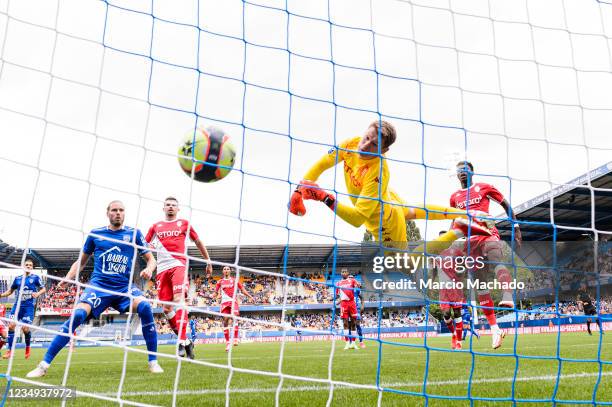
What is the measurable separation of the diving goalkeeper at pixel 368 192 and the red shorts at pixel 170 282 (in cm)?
321

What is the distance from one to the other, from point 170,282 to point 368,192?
12.5ft

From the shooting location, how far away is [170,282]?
7211mm

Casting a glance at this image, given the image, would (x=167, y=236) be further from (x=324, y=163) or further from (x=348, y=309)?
(x=348, y=309)

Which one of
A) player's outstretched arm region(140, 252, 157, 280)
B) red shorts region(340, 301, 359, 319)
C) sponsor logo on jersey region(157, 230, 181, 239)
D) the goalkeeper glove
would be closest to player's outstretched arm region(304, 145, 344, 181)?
the goalkeeper glove

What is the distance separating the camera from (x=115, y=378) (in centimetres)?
531

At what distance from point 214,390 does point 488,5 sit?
148 inches

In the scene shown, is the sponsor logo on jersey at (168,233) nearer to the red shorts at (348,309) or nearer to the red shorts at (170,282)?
the red shorts at (170,282)

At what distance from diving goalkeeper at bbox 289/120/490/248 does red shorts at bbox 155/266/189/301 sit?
3.21m

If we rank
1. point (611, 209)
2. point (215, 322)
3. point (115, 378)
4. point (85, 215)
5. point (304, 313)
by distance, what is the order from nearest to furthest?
point (85, 215), point (115, 378), point (611, 209), point (215, 322), point (304, 313)

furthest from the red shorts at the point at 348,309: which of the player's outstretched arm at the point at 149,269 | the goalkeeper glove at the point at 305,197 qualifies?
the goalkeeper glove at the point at 305,197

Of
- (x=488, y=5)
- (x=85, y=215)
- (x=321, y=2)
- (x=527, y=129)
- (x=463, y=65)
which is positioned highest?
(x=488, y=5)

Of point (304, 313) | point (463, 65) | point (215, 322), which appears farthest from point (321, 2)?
point (304, 313)

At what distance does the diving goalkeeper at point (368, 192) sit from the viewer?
4199 mm

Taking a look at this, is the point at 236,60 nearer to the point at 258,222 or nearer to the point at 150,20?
the point at 150,20
